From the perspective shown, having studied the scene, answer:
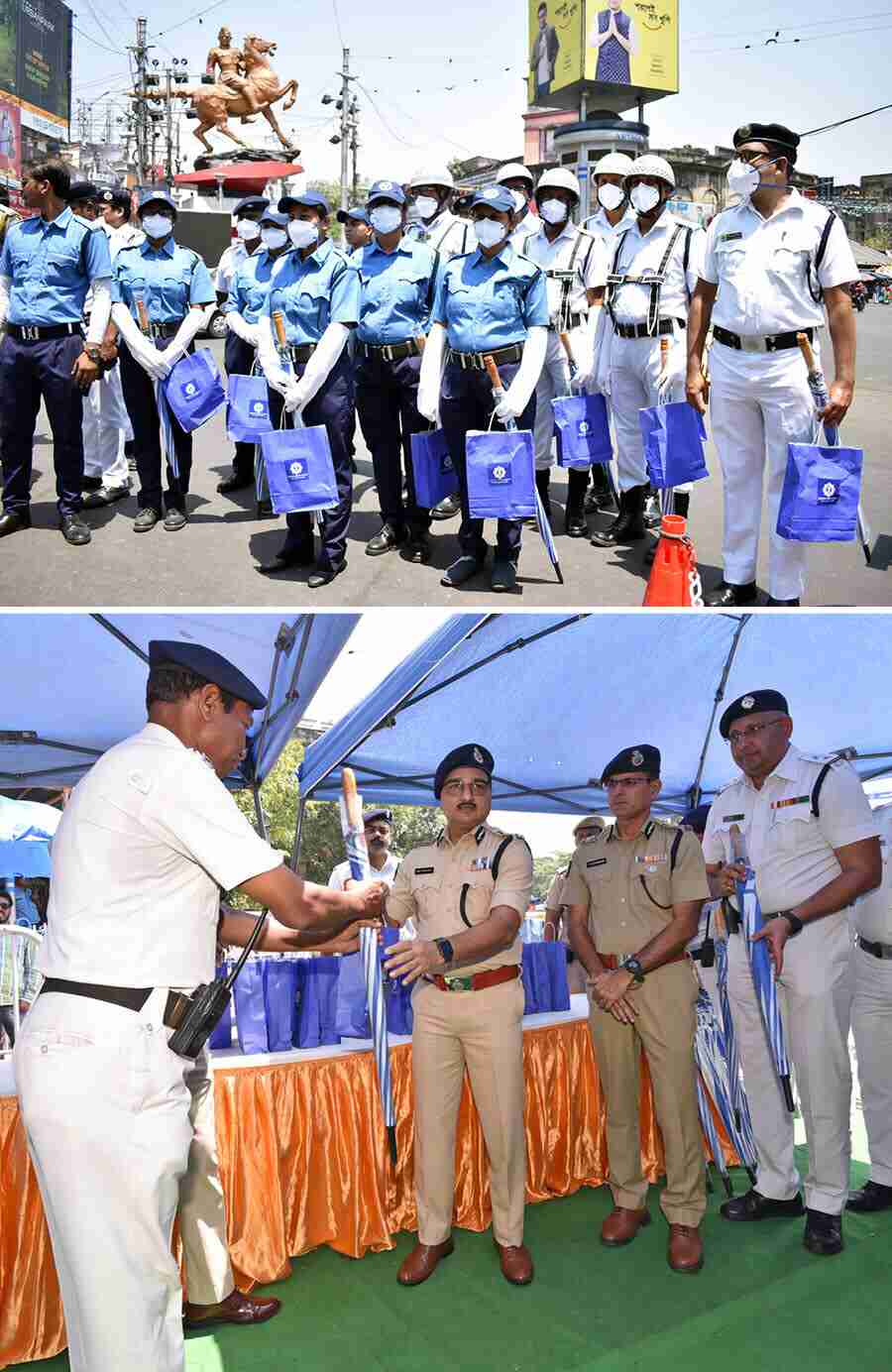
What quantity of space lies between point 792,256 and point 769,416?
0.65m

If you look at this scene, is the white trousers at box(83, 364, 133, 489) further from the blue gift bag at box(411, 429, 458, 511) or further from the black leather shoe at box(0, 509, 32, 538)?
the blue gift bag at box(411, 429, 458, 511)

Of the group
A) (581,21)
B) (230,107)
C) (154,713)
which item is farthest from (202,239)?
(154,713)

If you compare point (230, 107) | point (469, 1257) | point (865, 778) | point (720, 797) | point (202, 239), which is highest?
point (202, 239)

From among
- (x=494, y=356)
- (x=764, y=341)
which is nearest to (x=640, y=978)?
(x=764, y=341)

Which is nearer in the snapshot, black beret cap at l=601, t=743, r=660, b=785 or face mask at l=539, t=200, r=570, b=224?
black beret cap at l=601, t=743, r=660, b=785

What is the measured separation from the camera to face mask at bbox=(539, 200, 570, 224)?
6.54 meters

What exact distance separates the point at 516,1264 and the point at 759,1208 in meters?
0.97

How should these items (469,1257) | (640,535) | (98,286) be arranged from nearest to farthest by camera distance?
(469,1257), (98,286), (640,535)

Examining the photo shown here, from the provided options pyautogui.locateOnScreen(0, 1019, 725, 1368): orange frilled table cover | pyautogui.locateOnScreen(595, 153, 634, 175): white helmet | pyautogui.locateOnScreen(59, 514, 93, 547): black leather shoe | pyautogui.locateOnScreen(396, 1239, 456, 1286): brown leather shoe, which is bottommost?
pyautogui.locateOnScreen(396, 1239, 456, 1286): brown leather shoe

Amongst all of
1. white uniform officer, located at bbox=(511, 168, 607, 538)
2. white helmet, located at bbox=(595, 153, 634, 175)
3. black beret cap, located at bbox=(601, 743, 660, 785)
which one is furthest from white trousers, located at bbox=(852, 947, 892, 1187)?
white helmet, located at bbox=(595, 153, 634, 175)

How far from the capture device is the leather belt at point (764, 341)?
4.60 metres

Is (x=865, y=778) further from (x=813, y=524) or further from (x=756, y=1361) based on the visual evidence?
(x=756, y=1361)

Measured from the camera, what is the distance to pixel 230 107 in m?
7.21

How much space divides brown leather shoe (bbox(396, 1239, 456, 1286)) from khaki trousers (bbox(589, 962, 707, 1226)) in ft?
2.19
